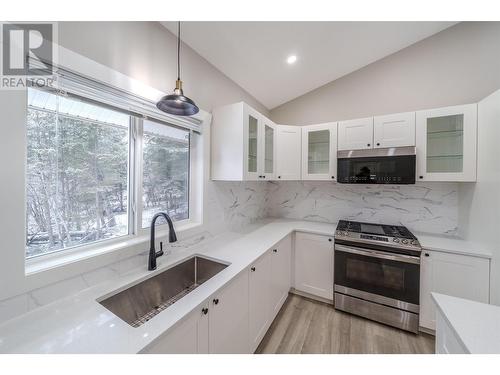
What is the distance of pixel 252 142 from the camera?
79.3 inches

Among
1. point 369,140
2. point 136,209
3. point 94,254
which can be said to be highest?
point 369,140

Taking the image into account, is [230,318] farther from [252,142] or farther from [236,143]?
[252,142]

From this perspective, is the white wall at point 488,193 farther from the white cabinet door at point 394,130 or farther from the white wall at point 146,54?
the white wall at point 146,54

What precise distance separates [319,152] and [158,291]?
228 cm

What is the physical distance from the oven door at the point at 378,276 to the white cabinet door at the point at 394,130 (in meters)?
1.15

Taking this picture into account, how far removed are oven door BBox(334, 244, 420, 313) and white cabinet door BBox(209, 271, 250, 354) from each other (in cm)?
120

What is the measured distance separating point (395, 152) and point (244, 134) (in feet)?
5.20

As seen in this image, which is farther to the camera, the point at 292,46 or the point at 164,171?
the point at 292,46

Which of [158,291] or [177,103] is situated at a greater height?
[177,103]

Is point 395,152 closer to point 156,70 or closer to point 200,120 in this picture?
point 200,120

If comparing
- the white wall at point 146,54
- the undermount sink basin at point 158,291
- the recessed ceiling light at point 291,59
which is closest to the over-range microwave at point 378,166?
the recessed ceiling light at point 291,59

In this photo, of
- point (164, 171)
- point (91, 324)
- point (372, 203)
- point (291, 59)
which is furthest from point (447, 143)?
point (91, 324)

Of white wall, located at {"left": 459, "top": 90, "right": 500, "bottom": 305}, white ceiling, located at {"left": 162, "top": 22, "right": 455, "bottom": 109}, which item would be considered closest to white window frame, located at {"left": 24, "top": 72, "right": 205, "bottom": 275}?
white ceiling, located at {"left": 162, "top": 22, "right": 455, "bottom": 109}
